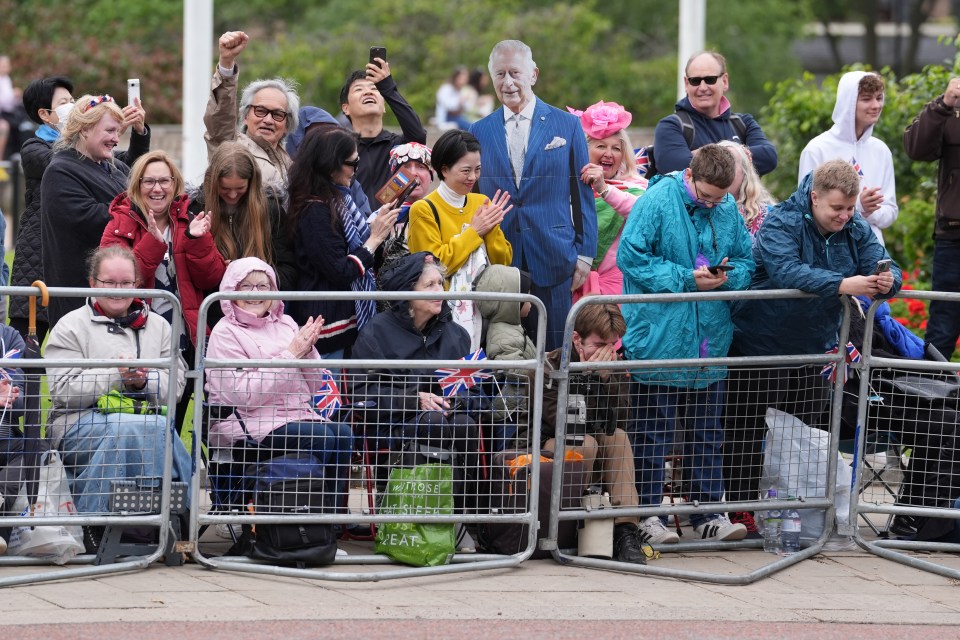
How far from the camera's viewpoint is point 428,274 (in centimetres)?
786

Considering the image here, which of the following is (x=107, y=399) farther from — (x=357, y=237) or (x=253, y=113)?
(x=253, y=113)

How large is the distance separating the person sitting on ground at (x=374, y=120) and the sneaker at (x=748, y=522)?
9.00 ft

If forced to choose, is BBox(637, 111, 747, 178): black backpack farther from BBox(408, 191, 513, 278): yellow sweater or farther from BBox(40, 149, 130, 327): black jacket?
BBox(40, 149, 130, 327): black jacket

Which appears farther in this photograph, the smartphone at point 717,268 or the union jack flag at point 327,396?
the smartphone at point 717,268

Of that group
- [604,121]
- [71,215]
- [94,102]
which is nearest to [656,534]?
[604,121]

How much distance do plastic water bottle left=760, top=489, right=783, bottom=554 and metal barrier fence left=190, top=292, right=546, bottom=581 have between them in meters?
1.38

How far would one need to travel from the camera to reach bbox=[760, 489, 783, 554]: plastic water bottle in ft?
26.8

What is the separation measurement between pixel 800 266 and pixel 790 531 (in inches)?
55.3

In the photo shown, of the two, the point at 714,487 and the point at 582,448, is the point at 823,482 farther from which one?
the point at 582,448

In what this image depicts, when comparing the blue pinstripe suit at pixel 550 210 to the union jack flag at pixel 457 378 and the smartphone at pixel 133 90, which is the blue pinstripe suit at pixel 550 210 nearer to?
the union jack flag at pixel 457 378

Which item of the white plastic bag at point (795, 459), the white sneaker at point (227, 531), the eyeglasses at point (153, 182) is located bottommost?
the white sneaker at point (227, 531)

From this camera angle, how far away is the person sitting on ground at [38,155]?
8766 millimetres

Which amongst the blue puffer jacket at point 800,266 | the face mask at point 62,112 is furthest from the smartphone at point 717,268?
the face mask at point 62,112

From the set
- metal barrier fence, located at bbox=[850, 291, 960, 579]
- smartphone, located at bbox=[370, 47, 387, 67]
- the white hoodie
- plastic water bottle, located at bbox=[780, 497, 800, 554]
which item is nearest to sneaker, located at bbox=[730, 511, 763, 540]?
plastic water bottle, located at bbox=[780, 497, 800, 554]
